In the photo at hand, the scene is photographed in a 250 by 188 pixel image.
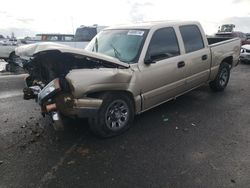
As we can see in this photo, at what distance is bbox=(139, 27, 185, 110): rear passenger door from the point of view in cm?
473

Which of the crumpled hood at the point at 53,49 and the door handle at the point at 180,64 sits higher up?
the crumpled hood at the point at 53,49

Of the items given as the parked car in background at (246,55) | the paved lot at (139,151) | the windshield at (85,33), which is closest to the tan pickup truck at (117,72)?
the paved lot at (139,151)

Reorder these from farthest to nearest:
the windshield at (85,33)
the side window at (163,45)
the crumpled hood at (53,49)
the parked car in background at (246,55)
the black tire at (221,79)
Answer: the windshield at (85,33) → the parked car in background at (246,55) → the black tire at (221,79) → the side window at (163,45) → the crumpled hood at (53,49)

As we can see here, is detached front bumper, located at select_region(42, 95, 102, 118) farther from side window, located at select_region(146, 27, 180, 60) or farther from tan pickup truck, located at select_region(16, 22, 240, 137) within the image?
side window, located at select_region(146, 27, 180, 60)

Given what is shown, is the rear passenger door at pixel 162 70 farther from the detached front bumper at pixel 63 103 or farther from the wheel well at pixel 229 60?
the wheel well at pixel 229 60

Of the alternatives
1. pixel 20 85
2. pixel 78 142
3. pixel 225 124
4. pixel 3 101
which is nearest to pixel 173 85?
pixel 225 124

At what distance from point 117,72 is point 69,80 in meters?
0.80

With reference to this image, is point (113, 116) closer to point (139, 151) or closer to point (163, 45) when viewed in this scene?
point (139, 151)

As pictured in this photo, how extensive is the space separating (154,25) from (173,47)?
583 millimetres

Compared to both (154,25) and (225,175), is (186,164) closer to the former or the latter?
(225,175)

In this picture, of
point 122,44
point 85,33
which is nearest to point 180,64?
point 122,44

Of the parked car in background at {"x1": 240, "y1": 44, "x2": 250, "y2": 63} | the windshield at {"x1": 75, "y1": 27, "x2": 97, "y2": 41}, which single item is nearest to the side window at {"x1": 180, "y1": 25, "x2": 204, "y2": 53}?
the parked car in background at {"x1": 240, "y1": 44, "x2": 250, "y2": 63}

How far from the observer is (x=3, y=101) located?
22.1 feet

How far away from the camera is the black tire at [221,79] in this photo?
23.2ft
